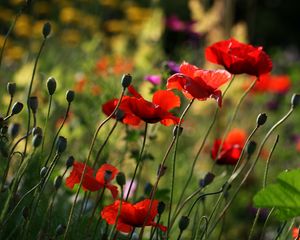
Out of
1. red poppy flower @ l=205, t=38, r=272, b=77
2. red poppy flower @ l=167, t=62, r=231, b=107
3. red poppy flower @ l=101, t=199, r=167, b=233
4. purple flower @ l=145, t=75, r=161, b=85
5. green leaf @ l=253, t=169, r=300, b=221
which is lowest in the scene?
red poppy flower @ l=101, t=199, r=167, b=233

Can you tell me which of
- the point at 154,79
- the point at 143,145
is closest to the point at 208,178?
the point at 143,145

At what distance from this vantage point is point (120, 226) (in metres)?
1.52

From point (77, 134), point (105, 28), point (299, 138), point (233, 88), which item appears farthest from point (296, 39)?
point (77, 134)

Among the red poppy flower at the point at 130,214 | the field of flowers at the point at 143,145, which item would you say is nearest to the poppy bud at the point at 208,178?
the field of flowers at the point at 143,145

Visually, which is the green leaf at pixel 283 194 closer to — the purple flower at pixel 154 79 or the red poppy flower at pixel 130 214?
the red poppy flower at pixel 130 214

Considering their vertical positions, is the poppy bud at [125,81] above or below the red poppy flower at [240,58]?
below

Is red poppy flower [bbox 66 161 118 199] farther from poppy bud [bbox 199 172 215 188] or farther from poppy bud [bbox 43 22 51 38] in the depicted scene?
poppy bud [bbox 43 22 51 38]

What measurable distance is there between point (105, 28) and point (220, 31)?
6058mm

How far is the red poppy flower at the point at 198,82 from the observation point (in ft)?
5.09

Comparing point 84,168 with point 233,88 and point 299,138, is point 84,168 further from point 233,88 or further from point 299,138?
point 299,138

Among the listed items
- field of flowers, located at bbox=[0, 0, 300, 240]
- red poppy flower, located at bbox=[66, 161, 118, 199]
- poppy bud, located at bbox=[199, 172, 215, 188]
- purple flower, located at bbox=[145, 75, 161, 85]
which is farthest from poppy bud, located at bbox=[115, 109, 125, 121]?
purple flower, located at bbox=[145, 75, 161, 85]

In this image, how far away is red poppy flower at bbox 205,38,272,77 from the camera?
1.71m

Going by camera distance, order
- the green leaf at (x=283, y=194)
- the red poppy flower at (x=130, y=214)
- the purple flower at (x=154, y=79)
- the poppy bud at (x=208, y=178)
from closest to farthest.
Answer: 1. the green leaf at (x=283, y=194)
2. the red poppy flower at (x=130, y=214)
3. the poppy bud at (x=208, y=178)
4. the purple flower at (x=154, y=79)

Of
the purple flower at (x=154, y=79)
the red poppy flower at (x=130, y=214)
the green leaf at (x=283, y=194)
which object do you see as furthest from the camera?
the purple flower at (x=154, y=79)
